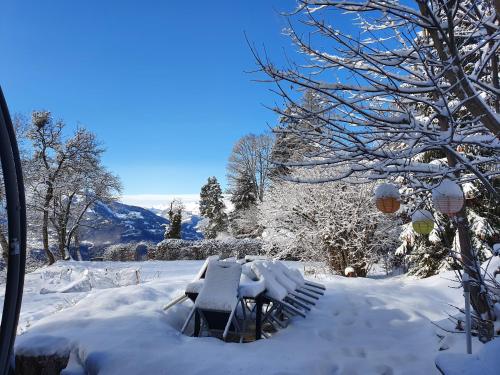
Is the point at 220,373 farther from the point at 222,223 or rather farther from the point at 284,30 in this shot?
the point at 222,223

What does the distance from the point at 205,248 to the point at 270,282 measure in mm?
14828

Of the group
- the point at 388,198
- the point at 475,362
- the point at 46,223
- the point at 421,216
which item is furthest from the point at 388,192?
the point at 46,223

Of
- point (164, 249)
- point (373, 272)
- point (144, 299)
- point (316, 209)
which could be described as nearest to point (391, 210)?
point (144, 299)

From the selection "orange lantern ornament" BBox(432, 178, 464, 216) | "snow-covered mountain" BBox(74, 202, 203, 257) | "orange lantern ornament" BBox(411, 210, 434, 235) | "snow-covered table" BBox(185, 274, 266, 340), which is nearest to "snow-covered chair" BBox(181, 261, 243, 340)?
"snow-covered table" BBox(185, 274, 266, 340)

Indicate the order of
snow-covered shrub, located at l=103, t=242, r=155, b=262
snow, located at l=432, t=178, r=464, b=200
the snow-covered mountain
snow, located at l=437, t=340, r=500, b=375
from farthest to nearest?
the snow-covered mountain < snow-covered shrub, located at l=103, t=242, r=155, b=262 < snow, located at l=432, t=178, r=464, b=200 < snow, located at l=437, t=340, r=500, b=375

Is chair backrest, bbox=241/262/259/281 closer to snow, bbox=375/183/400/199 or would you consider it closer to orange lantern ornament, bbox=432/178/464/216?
snow, bbox=375/183/400/199

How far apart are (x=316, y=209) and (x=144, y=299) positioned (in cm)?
854

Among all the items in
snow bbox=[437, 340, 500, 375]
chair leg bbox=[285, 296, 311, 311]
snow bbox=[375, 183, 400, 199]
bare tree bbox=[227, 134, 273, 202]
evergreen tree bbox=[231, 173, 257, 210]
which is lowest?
chair leg bbox=[285, 296, 311, 311]

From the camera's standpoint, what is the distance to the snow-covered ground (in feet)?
12.4

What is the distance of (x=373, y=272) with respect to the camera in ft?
48.6

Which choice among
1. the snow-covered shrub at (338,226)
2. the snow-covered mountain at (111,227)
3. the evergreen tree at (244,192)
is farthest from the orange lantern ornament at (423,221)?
the evergreen tree at (244,192)

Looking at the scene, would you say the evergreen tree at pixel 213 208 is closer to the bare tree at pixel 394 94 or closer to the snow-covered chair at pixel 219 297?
the snow-covered chair at pixel 219 297

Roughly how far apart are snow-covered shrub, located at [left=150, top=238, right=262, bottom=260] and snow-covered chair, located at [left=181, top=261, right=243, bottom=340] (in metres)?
14.0

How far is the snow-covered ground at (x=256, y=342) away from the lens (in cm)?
378
